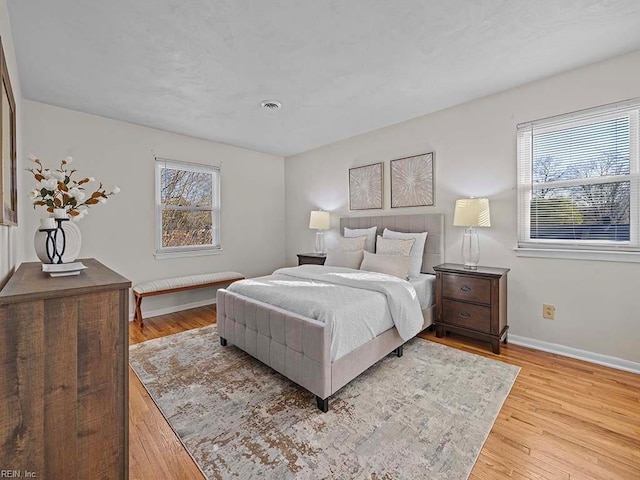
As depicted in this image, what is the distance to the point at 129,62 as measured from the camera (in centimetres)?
235

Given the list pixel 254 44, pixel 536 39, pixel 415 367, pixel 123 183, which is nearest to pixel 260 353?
pixel 415 367

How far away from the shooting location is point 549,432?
1.71 m

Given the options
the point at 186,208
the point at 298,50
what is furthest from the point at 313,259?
the point at 298,50

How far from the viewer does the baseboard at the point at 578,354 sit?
2388 millimetres

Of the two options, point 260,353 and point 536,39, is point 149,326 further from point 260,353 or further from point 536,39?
point 536,39

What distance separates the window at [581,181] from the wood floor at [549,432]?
3.71 feet

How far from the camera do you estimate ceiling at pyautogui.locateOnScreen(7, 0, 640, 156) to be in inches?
71.8

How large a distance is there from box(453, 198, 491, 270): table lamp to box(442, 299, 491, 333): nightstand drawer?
40cm

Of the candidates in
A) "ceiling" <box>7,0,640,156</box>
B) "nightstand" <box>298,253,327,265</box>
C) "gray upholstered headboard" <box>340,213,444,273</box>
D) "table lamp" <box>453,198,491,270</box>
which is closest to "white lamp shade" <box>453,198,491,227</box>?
"table lamp" <box>453,198,491,270</box>

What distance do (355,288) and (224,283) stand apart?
2.42 meters

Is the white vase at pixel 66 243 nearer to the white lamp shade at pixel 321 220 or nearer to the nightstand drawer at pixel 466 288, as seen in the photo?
the nightstand drawer at pixel 466 288

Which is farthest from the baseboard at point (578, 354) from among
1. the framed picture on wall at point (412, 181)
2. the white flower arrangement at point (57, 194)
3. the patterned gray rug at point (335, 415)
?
the white flower arrangement at point (57, 194)

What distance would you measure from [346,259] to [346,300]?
4.52 ft

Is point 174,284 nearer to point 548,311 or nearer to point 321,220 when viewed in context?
point 321,220
